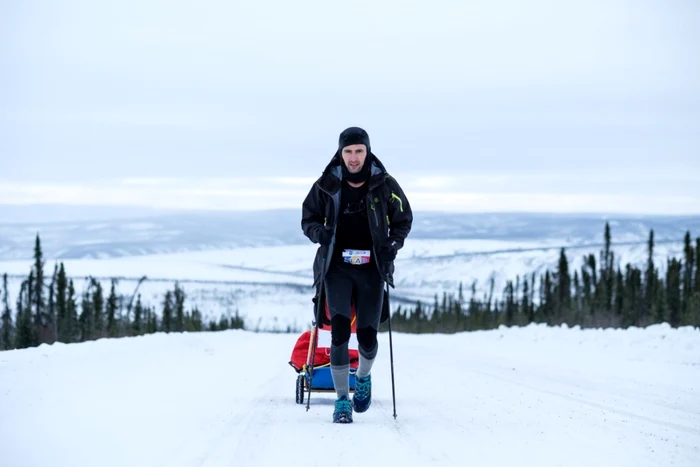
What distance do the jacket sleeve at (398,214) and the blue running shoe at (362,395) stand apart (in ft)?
4.76

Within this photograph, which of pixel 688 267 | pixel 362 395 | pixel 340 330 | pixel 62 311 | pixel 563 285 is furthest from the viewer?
pixel 563 285

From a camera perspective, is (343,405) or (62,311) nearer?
(343,405)

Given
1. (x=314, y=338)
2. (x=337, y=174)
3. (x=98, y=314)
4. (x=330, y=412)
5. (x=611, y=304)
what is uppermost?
(x=337, y=174)

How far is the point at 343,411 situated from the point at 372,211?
1.82 metres

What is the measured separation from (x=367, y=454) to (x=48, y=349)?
8610 mm

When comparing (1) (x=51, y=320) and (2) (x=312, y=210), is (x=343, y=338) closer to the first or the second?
(2) (x=312, y=210)

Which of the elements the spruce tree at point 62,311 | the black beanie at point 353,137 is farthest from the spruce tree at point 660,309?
the black beanie at point 353,137

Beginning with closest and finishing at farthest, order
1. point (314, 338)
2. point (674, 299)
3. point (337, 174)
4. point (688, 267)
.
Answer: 1. point (337, 174)
2. point (314, 338)
3. point (674, 299)
4. point (688, 267)

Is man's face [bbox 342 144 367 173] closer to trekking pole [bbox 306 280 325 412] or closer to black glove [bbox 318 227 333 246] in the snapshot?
black glove [bbox 318 227 333 246]

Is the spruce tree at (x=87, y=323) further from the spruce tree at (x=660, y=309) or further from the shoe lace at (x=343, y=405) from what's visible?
the shoe lace at (x=343, y=405)

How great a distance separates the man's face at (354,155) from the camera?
7.44 m

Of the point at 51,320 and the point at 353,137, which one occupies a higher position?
the point at 353,137

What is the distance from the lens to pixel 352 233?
7680 mm

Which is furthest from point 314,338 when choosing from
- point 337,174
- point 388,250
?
point 337,174
